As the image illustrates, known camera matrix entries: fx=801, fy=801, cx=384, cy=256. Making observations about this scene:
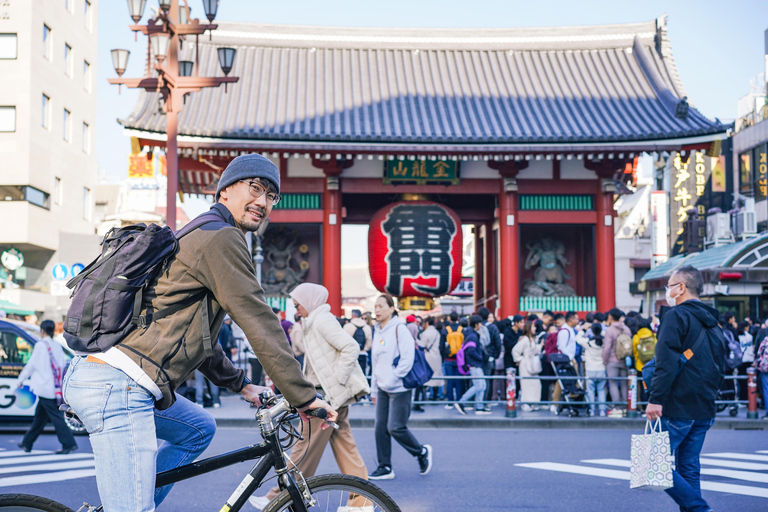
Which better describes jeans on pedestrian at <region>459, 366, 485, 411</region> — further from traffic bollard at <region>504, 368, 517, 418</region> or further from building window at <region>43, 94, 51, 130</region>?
building window at <region>43, 94, 51, 130</region>

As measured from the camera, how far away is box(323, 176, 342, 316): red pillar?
64.3 feet

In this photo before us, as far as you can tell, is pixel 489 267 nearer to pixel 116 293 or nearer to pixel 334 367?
pixel 334 367

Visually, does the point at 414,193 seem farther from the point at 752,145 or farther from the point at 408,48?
the point at 752,145

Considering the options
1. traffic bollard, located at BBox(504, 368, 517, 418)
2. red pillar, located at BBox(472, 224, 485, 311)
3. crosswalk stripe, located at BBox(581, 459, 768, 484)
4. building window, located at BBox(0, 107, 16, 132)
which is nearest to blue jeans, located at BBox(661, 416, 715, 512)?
crosswalk stripe, located at BBox(581, 459, 768, 484)

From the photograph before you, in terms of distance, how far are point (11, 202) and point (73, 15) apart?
32.9ft

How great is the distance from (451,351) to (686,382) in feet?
32.3

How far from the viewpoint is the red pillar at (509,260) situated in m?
19.7

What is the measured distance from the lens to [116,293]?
284 centimetres

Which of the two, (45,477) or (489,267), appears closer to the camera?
(45,477)

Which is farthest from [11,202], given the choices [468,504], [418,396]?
[468,504]

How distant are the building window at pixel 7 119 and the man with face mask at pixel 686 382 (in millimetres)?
30949

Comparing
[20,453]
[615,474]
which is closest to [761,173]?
[615,474]

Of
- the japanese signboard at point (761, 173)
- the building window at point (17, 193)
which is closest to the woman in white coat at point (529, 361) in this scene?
the japanese signboard at point (761, 173)

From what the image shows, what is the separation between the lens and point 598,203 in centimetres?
2016
